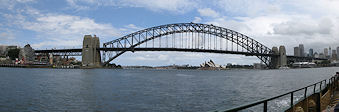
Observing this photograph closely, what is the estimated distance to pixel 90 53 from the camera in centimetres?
10812

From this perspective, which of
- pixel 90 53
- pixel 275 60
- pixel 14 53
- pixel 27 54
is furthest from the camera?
pixel 14 53

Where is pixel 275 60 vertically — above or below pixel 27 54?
below

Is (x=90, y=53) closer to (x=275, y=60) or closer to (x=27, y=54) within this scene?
(x=27, y=54)

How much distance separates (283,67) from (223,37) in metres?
34.8

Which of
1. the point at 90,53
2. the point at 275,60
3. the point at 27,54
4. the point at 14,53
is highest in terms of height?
the point at 14,53

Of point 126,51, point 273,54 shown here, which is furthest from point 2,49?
point 273,54

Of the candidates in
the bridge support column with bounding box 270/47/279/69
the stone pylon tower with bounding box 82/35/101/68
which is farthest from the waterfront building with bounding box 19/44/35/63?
the bridge support column with bounding box 270/47/279/69

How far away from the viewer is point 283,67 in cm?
12900

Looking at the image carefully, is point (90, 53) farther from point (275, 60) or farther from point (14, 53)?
point (275, 60)

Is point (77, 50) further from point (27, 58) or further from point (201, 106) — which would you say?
point (201, 106)

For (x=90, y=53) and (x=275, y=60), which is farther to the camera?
(x=275, y=60)

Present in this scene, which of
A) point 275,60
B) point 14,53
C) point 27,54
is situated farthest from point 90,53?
point 275,60

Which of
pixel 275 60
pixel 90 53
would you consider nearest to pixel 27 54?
pixel 90 53

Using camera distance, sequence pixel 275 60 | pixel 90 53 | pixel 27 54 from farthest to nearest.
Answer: pixel 27 54, pixel 275 60, pixel 90 53
